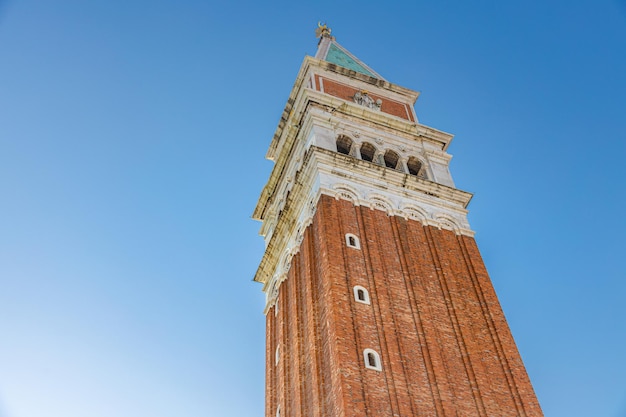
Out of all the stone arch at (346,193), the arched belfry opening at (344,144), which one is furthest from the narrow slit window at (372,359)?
the arched belfry opening at (344,144)

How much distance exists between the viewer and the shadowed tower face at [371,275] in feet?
92.6

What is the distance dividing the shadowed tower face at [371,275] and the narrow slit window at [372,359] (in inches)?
2.2

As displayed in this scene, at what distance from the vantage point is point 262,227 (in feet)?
154

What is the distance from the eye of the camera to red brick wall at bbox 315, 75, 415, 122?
47528 millimetres

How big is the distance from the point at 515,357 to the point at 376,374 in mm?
7236

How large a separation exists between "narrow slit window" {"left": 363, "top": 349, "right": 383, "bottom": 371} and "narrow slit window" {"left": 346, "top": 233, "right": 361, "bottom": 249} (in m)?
6.61

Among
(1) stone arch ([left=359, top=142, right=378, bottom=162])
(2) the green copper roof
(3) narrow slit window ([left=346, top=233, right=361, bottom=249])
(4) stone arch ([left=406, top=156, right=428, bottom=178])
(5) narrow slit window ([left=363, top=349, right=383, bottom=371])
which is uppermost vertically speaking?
(2) the green copper roof

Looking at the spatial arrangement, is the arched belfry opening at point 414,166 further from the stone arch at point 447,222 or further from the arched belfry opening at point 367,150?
the stone arch at point 447,222

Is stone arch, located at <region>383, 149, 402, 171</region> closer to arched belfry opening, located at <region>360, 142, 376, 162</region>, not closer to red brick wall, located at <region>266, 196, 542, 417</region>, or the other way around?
arched belfry opening, located at <region>360, 142, 376, 162</region>

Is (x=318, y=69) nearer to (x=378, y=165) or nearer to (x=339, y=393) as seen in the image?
(x=378, y=165)

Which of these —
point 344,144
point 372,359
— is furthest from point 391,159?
point 372,359

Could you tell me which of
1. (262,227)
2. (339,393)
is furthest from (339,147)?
(339,393)

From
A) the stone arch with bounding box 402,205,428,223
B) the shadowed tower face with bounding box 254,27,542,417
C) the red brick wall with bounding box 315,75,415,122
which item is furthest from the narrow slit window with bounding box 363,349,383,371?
the red brick wall with bounding box 315,75,415,122

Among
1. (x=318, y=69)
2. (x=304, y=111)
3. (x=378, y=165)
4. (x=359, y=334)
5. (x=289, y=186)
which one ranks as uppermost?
(x=318, y=69)
